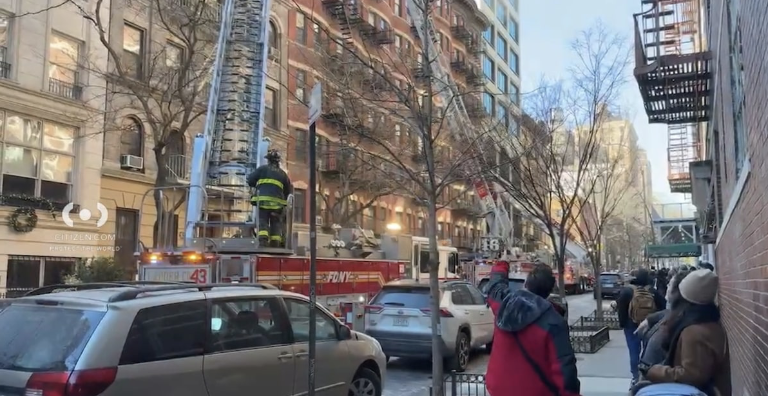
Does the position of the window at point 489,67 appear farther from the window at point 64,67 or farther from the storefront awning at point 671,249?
the window at point 64,67

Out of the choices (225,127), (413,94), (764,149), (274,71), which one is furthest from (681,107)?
(274,71)

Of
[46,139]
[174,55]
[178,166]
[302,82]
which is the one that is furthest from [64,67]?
[302,82]

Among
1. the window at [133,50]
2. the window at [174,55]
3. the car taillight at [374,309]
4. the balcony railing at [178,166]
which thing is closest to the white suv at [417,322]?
the car taillight at [374,309]

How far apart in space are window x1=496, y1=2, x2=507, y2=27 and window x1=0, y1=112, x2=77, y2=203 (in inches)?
1702

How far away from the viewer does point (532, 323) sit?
3896 millimetres

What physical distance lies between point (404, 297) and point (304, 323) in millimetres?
4852

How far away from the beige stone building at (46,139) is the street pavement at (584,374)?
41.2 ft

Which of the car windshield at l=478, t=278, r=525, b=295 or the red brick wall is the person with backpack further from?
the red brick wall

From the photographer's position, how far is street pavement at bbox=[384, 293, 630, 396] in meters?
9.47

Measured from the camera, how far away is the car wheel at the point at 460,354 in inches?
452

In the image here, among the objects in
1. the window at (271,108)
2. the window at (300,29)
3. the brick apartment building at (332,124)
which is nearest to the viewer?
the brick apartment building at (332,124)

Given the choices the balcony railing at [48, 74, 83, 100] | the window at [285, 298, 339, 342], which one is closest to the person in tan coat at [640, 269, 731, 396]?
the window at [285, 298, 339, 342]

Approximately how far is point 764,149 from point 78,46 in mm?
21981

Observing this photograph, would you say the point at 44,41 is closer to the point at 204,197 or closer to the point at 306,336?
the point at 204,197
